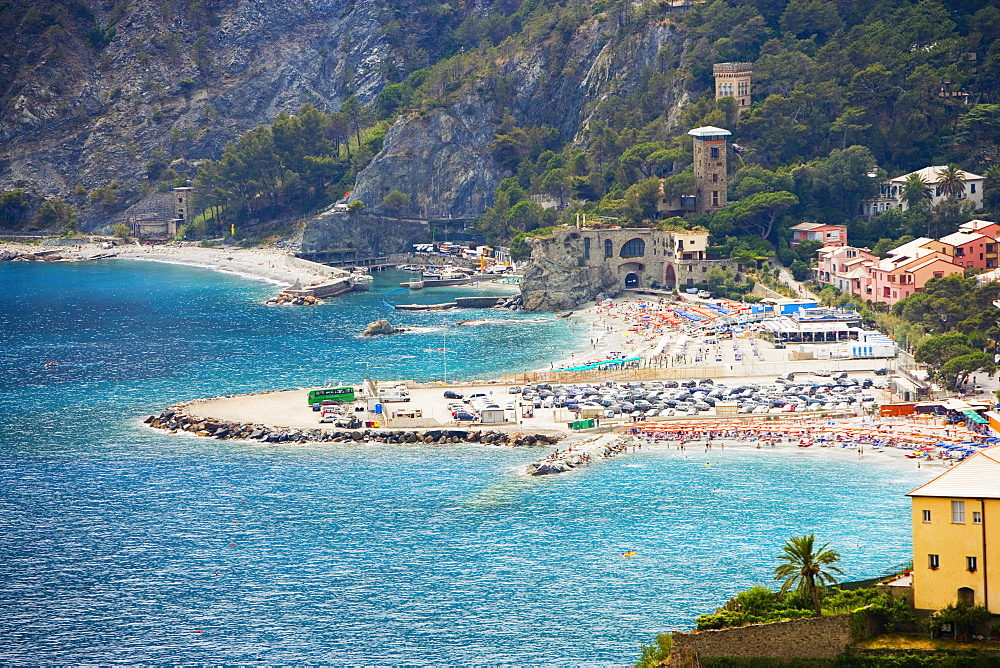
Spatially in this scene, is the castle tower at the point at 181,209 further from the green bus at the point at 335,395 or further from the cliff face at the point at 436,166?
the green bus at the point at 335,395

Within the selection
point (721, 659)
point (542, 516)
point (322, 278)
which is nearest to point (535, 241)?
point (322, 278)

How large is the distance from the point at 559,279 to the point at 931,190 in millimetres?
29848

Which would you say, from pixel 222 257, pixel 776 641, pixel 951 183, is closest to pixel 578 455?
pixel 776 641

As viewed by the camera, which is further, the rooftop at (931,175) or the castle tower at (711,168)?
the castle tower at (711,168)

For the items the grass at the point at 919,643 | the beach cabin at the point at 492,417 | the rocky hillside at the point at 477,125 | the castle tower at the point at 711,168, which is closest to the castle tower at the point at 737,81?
the castle tower at the point at 711,168

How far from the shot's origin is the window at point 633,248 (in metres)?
123

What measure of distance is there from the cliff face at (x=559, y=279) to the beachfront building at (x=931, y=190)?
21.9m

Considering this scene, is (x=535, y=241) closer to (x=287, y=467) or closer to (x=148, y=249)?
(x=287, y=467)

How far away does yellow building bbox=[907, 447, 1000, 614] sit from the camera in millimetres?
36531

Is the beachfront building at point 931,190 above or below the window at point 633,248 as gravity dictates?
above

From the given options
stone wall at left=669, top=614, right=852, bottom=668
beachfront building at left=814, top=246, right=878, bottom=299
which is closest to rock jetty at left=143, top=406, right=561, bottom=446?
stone wall at left=669, top=614, right=852, bottom=668

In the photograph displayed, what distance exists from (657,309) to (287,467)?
4787 cm

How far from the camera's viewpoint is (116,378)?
96188mm

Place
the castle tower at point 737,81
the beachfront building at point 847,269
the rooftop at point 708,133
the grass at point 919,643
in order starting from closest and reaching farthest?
the grass at point 919,643
the beachfront building at point 847,269
the rooftop at point 708,133
the castle tower at point 737,81
